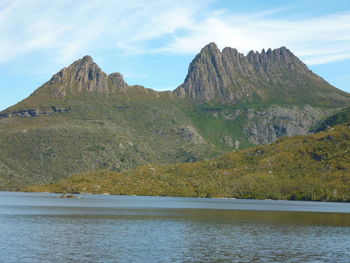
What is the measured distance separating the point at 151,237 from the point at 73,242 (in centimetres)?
1900

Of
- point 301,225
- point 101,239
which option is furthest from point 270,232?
point 101,239

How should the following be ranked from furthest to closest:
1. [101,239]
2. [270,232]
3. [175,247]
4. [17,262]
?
[270,232] → [101,239] → [175,247] → [17,262]

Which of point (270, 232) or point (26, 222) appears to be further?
point (26, 222)

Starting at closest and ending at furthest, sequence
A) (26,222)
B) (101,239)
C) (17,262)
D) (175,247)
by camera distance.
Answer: (17,262) → (175,247) → (101,239) → (26,222)

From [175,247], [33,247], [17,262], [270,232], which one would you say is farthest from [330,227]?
[17,262]

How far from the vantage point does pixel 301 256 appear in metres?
91.9

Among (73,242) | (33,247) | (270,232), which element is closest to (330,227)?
(270,232)

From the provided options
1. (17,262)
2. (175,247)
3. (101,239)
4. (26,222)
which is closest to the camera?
(17,262)

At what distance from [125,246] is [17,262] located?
2654 cm

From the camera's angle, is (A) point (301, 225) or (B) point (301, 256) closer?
(B) point (301, 256)

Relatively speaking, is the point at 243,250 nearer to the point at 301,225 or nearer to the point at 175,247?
the point at 175,247

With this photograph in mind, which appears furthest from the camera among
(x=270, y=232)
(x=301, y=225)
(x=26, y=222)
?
(x=301, y=225)

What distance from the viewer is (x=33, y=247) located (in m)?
92.4

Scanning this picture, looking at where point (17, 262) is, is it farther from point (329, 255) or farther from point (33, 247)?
point (329, 255)
